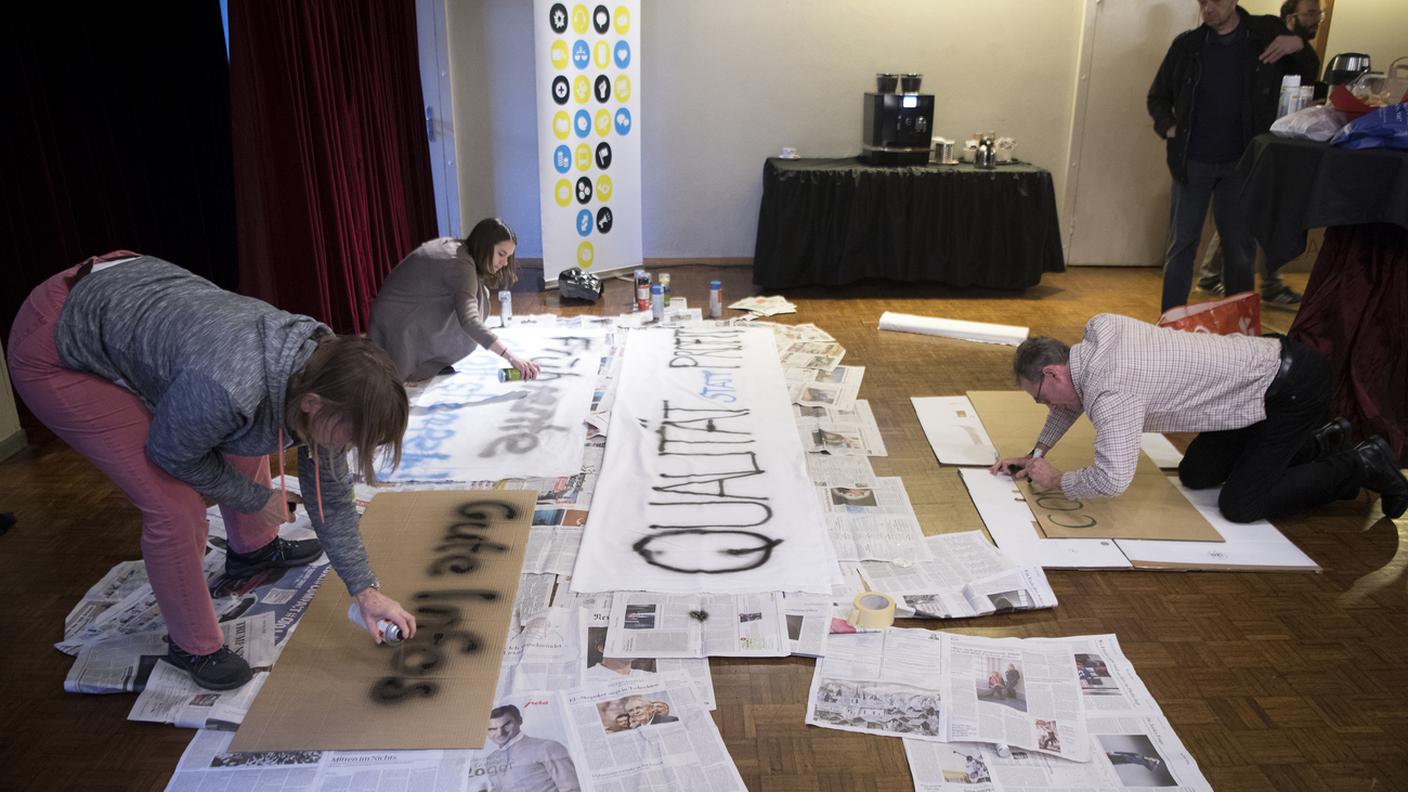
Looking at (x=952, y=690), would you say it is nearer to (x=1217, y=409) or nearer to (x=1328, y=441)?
(x=1217, y=409)

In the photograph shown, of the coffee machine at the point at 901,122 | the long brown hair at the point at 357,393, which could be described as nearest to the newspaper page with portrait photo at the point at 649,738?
the long brown hair at the point at 357,393

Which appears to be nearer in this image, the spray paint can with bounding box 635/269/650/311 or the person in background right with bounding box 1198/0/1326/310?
the person in background right with bounding box 1198/0/1326/310

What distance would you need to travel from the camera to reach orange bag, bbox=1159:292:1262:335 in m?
3.35

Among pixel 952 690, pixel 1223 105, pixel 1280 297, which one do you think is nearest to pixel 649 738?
pixel 952 690

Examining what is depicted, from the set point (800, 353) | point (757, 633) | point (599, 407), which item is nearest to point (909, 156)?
point (800, 353)

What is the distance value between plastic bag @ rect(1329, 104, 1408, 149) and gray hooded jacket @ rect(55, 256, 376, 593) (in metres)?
2.85

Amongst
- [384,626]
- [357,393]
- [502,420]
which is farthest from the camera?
[502,420]

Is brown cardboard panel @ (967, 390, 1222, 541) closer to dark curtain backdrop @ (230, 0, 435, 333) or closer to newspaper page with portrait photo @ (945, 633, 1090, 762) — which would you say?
newspaper page with portrait photo @ (945, 633, 1090, 762)

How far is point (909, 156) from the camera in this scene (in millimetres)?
5062

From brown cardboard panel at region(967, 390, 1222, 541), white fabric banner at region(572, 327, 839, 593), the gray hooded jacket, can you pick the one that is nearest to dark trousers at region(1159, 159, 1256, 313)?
brown cardboard panel at region(967, 390, 1222, 541)

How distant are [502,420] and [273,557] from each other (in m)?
1.01

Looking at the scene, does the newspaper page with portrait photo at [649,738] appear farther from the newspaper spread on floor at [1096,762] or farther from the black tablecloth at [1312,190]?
the black tablecloth at [1312,190]

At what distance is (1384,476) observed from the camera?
259 centimetres

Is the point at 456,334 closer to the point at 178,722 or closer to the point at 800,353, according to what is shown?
the point at 800,353
